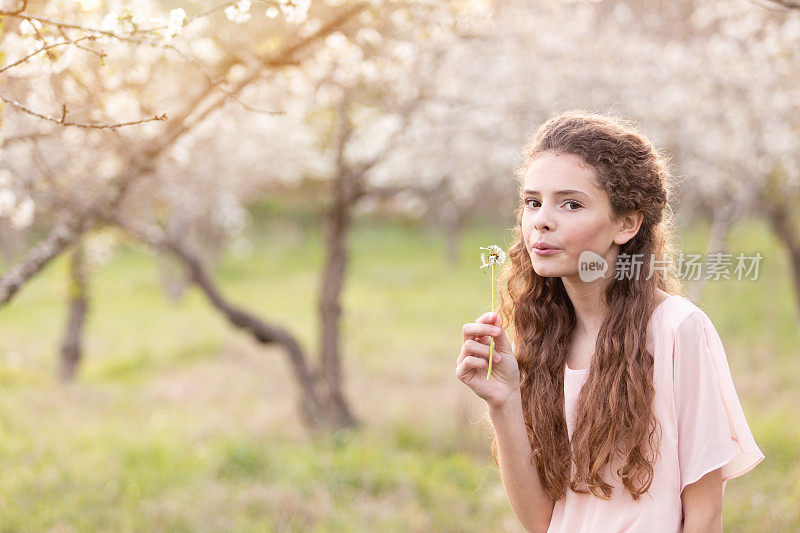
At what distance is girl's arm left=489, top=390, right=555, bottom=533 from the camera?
187 centimetres

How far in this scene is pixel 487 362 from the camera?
1.79m

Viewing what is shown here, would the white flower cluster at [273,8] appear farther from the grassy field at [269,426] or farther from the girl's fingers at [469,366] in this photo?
the grassy field at [269,426]

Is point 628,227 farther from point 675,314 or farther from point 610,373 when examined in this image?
point 610,373

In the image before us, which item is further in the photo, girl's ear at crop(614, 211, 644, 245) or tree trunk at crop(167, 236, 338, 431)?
tree trunk at crop(167, 236, 338, 431)

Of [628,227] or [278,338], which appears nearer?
[628,227]

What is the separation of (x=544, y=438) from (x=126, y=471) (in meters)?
5.21

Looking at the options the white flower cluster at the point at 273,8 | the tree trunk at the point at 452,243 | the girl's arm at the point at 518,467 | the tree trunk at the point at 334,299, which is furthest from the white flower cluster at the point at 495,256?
the tree trunk at the point at 452,243

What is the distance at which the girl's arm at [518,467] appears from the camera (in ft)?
6.14

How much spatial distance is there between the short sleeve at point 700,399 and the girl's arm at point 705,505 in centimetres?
3

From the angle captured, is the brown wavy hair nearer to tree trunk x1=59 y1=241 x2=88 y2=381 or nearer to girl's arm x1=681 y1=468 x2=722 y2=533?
girl's arm x1=681 y1=468 x2=722 y2=533

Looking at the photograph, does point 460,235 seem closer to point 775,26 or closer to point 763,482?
point 775,26

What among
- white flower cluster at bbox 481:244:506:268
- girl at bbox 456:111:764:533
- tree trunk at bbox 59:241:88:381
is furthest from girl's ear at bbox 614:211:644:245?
tree trunk at bbox 59:241:88:381

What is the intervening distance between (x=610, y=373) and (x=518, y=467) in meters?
0.32

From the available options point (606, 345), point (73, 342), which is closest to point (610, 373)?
point (606, 345)
